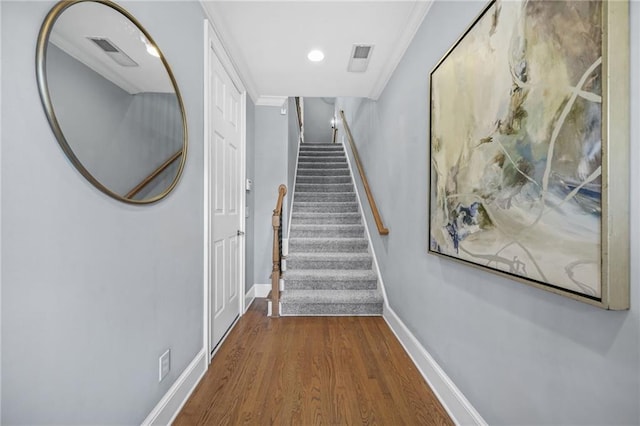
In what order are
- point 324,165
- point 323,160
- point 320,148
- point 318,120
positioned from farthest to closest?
point 318,120, point 320,148, point 323,160, point 324,165

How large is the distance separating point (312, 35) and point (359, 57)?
1.68 feet

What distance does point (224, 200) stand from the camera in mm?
2410

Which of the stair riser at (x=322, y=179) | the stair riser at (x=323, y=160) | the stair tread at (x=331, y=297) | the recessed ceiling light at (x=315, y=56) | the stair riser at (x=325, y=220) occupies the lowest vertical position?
the stair tread at (x=331, y=297)

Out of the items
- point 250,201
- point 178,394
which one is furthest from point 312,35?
point 178,394

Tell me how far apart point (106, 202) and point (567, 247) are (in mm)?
1489

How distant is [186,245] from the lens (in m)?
1.63

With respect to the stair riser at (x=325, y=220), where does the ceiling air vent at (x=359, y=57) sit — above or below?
above

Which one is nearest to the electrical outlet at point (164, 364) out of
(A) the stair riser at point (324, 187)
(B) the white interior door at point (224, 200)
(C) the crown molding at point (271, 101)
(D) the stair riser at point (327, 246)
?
(B) the white interior door at point (224, 200)

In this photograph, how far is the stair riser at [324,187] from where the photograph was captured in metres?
4.74

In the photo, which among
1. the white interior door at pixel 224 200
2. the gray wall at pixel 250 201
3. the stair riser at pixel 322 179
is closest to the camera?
the white interior door at pixel 224 200

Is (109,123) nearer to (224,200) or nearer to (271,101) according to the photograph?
(224,200)

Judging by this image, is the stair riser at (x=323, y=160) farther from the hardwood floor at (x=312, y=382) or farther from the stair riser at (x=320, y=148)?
the hardwood floor at (x=312, y=382)

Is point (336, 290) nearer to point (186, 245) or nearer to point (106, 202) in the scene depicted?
point (186, 245)

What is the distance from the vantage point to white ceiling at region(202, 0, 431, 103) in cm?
186
